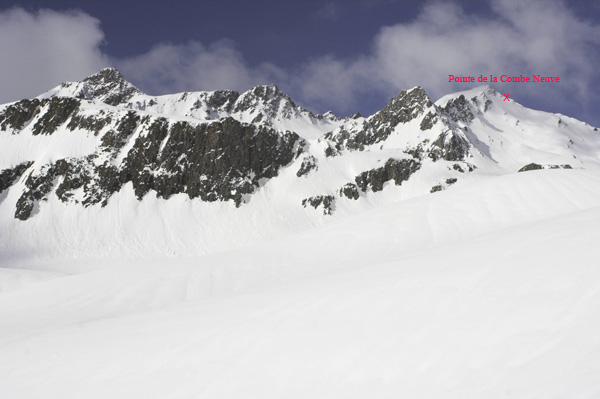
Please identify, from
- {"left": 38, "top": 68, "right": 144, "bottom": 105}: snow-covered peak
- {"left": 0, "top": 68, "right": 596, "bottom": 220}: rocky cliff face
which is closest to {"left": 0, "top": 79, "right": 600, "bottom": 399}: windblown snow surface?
{"left": 0, "top": 68, "right": 596, "bottom": 220}: rocky cliff face

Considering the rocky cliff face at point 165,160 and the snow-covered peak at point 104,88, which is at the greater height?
the snow-covered peak at point 104,88

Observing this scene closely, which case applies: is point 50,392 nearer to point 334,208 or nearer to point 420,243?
point 420,243

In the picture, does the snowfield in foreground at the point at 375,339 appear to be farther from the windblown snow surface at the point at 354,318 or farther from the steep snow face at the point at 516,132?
the steep snow face at the point at 516,132

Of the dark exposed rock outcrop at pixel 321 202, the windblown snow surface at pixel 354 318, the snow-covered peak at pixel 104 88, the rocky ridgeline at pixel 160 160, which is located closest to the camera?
the windblown snow surface at pixel 354 318

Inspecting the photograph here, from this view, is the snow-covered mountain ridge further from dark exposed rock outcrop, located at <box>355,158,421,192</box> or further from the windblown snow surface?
the windblown snow surface

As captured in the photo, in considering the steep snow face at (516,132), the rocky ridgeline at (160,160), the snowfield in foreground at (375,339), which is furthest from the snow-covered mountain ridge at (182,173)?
the snowfield in foreground at (375,339)

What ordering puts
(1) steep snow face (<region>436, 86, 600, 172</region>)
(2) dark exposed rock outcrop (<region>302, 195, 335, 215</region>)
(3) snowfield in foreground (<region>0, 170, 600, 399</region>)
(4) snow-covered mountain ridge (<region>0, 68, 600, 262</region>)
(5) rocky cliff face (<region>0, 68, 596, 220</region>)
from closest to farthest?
(3) snowfield in foreground (<region>0, 170, 600, 399</region>) < (4) snow-covered mountain ridge (<region>0, 68, 600, 262</region>) < (5) rocky cliff face (<region>0, 68, 596, 220</region>) < (2) dark exposed rock outcrop (<region>302, 195, 335, 215</region>) < (1) steep snow face (<region>436, 86, 600, 172</region>)

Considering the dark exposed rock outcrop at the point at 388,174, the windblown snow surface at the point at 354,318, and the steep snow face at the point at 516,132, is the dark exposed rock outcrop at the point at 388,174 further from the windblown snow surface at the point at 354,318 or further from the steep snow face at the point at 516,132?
the windblown snow surface at the point at 354,318

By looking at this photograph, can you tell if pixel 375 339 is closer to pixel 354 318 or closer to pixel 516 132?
pixel 354 318

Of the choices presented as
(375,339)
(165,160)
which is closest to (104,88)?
(165,160)

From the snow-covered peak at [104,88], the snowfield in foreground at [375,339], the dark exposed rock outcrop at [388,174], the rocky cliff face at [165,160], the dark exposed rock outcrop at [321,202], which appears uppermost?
the snow-covered peak at [104,88]

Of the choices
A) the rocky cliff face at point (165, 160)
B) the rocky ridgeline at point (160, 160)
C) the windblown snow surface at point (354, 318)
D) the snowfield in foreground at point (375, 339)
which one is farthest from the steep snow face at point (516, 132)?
the snowfield in foreground at point (375, 339)

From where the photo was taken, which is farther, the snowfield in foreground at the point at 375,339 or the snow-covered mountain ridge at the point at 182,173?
the snow-covered mountain ridge at the point at 182,173

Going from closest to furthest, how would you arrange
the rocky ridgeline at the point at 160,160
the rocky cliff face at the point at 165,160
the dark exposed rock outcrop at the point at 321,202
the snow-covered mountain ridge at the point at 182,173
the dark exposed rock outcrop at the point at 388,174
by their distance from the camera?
the snow-covered mountain ridge at the point at 182,173
the rocky ridgeline at the point at 160,160
the rocky cliff face at the point at 165,160
the dark exposed rock outcrop at the point at 321,202
the dark exposed rock outcrop at the point at 388,174
